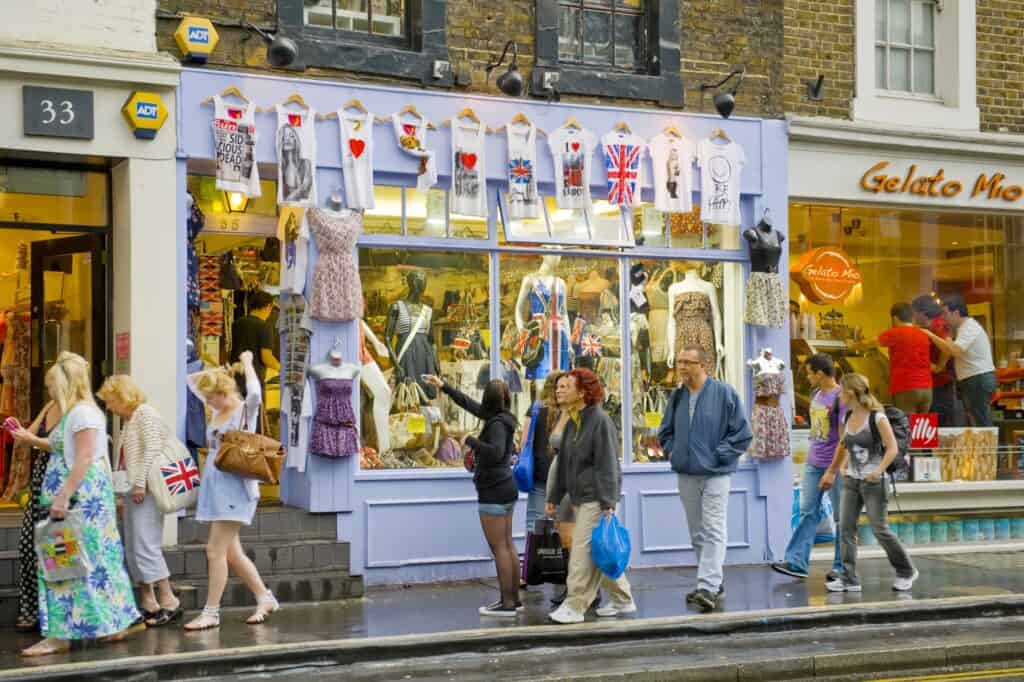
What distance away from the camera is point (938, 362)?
1620 cm

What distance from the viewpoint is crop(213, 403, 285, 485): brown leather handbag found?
35.0ft

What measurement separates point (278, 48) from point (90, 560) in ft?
15.5

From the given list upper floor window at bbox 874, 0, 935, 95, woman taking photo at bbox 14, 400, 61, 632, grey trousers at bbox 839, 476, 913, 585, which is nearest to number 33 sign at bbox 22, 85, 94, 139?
woman taking photo at bbox 14, 400, 61, 632

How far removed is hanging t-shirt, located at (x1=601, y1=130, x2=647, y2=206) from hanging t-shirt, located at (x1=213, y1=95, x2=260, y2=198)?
3.40 metres

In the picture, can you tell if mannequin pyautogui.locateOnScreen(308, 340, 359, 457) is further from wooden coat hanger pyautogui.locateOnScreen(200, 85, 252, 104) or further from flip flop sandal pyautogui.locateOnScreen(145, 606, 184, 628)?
wooden coat hanger pyautogui.locateOnScreen(200, 85, 252, 104)

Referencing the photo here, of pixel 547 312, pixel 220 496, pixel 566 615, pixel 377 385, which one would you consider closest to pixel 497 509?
pixel 566 615

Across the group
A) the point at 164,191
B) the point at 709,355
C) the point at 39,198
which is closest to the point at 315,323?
the point at 164,191

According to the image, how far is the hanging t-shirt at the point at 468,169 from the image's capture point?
13445mm

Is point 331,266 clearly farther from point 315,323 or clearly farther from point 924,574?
point 924,574

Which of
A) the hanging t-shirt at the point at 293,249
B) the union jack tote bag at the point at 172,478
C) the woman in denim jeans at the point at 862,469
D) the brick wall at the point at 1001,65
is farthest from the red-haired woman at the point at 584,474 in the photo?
the brick wall at the point at 1001,65

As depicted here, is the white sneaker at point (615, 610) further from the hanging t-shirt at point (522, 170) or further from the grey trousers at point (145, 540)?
the hanging t-shirt at point (522, 170)

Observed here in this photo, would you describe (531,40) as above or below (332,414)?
above

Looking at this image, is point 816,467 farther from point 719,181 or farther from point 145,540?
point 145,540

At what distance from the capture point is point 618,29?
1484cm
